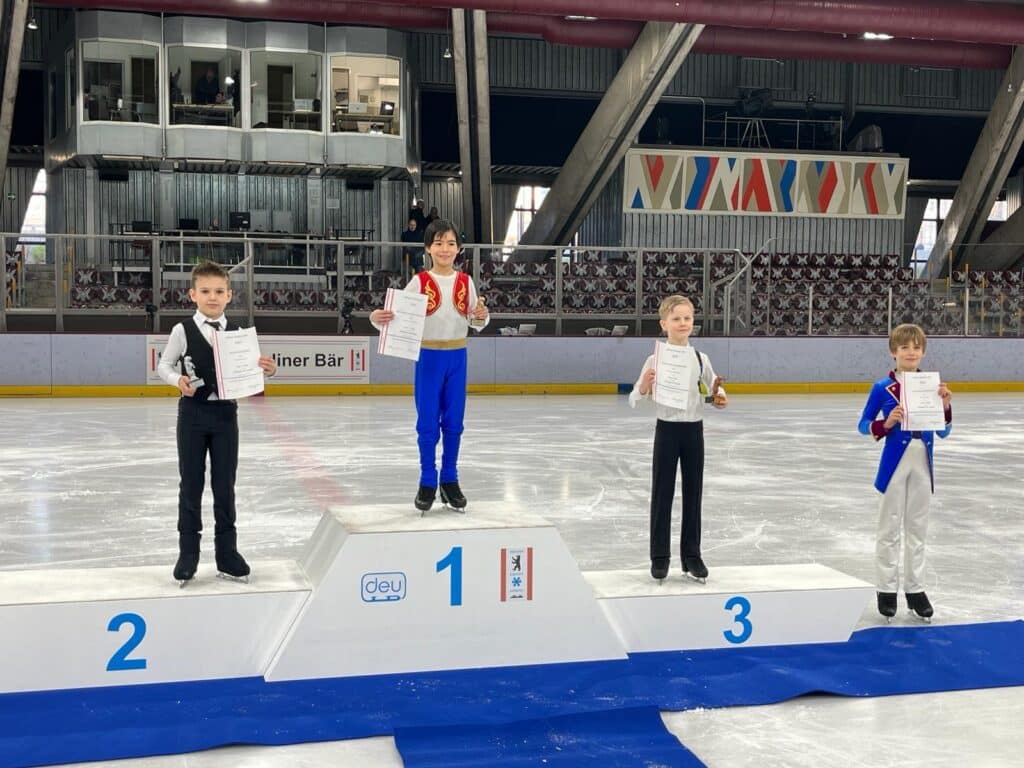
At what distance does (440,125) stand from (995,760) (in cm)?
2495

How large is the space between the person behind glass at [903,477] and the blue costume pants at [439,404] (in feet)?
6.27

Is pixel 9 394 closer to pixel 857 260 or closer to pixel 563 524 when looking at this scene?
pixel 563 524

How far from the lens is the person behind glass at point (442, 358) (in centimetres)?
514

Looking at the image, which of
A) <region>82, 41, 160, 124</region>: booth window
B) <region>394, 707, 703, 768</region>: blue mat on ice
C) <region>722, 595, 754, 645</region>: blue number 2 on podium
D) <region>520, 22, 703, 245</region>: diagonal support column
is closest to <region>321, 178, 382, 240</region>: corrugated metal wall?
<region>520, 22, 703, 245</region>: diagonal support column

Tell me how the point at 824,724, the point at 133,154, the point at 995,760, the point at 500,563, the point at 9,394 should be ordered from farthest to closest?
the point at 133,154, the point at 9,394, the point at 500,563, the point at 824,724, the point at 995,760

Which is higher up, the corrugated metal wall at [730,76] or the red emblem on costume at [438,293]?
the corrugated metal wall at [730,76]

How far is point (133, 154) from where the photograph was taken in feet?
74.6

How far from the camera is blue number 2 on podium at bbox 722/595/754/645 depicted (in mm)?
4957

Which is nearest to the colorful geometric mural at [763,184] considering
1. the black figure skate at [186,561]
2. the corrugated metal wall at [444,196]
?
the corrugated metal wall at [444,196]

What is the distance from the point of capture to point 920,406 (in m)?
5.14

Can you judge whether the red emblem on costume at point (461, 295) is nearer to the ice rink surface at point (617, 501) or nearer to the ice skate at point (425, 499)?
the ice skate at point (425, 499)

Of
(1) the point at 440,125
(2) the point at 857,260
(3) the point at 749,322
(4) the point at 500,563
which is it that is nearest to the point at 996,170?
(2) the point at 857,260

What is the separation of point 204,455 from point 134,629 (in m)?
0.75

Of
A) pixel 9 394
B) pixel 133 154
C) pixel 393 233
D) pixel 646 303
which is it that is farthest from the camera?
pixel 393 233
